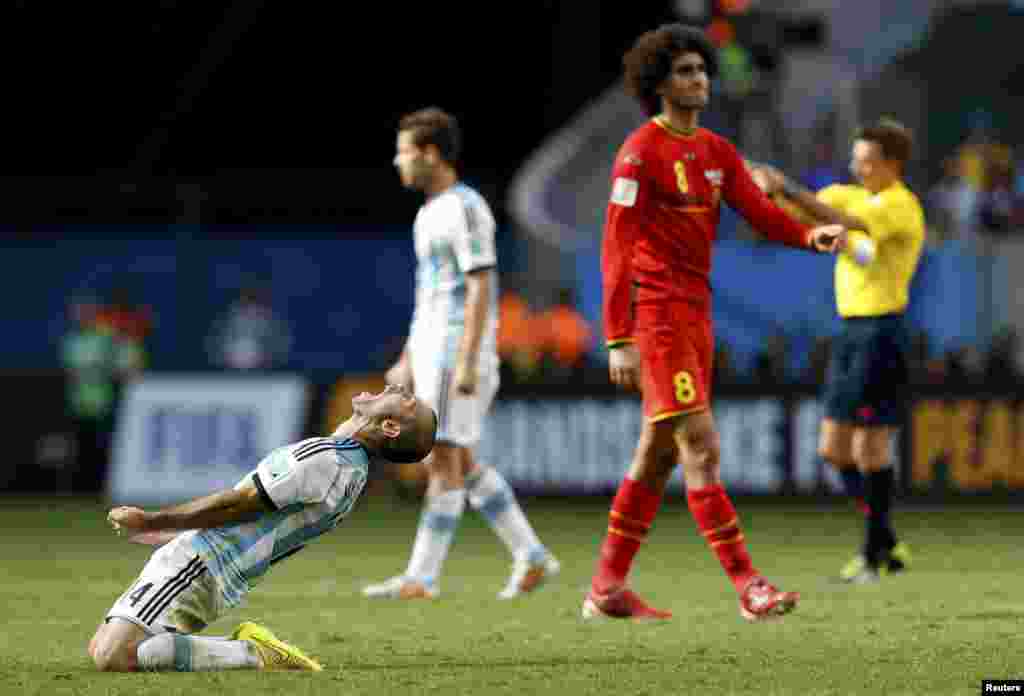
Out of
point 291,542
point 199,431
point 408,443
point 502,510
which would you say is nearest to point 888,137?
point 502,510

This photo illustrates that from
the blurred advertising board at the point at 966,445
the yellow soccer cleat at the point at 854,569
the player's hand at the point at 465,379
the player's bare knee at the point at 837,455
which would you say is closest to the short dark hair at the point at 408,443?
the player's hand at the point at 465,379

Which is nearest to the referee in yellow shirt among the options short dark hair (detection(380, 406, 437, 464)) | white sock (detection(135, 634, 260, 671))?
short dark hair (detection(380, 406, 437, 464))

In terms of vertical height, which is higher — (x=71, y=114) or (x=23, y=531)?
(x=71, y=114)

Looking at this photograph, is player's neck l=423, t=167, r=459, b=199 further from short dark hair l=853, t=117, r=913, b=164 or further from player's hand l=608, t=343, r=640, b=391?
short dark hair l=853, t=117, r=913, b=164

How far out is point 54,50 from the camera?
31000 millimetres

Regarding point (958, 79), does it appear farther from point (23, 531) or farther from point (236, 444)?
point (23, 531)

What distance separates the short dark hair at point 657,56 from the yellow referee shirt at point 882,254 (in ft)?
7.24

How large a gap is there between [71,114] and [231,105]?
2388 millimetres

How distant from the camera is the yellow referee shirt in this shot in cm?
1036

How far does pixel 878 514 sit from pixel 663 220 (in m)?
2.98

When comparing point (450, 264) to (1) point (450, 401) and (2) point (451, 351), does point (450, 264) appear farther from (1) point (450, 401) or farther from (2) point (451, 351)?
(1) point (450, 401)

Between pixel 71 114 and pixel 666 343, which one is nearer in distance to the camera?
pixel 666 343

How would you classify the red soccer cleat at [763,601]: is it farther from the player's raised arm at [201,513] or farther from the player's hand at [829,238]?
the player's raised arm at [201,513]

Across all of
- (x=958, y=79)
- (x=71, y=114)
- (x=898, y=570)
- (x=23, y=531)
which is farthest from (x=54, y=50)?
(x=898, y=570)
